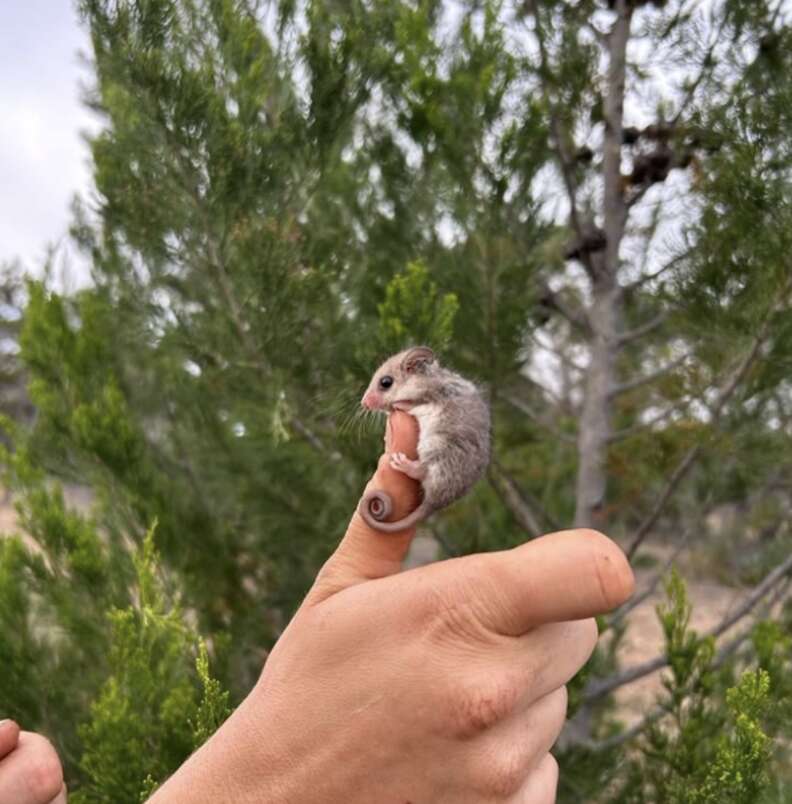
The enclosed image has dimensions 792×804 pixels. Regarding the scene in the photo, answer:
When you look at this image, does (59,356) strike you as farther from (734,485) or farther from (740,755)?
(734,485)

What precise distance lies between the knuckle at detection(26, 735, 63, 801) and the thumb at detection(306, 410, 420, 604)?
0.75 metres

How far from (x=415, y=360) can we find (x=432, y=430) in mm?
271

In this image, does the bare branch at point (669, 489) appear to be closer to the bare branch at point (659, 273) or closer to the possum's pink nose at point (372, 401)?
the bare branch at point (659, 273)

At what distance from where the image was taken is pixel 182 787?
4.16 ft

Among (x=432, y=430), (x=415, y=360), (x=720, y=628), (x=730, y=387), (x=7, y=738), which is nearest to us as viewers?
(x=432, y=430)

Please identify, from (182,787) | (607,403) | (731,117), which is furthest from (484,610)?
(607,403)

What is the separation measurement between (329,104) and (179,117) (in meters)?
0.57

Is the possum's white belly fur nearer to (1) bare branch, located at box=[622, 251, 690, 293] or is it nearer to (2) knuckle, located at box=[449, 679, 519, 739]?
(2) knuckle, located at box=[449, 679, 519, 739]

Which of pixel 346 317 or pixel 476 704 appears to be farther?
pixel 346 317

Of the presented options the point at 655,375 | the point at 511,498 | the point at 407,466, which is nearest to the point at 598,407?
the point at 655,375

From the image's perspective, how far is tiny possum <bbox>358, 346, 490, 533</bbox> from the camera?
1314mm

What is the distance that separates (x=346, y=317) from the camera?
299 centimetres

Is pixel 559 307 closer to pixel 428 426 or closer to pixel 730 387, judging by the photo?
pixel 730 387

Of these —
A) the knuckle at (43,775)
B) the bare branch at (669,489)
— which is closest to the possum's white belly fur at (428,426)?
the knuckle at (43,775)
